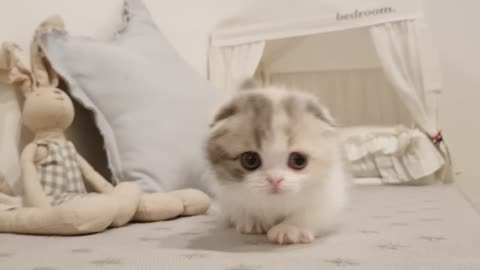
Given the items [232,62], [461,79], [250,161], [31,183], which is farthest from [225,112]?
[461,79]

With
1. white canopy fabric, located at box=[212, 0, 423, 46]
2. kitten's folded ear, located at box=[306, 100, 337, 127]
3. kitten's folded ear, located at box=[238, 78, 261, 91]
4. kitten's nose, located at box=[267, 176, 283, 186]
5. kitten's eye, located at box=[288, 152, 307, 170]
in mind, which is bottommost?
kitten's nose, located at box=[267, 176, 283, 186]

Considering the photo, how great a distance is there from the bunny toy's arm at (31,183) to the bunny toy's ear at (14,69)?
0.74 feet

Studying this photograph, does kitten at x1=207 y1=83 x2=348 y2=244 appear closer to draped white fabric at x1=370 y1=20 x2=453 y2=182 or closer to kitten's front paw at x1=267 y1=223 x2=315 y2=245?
kitten's front paw at x1=267 y1=223 x2=315 y2=245

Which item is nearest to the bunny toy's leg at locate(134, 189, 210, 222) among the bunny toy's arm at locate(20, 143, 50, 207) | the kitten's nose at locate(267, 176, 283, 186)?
the bunny toy's arm at locate(20, 143, 50, 207)

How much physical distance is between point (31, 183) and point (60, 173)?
11 centimetres

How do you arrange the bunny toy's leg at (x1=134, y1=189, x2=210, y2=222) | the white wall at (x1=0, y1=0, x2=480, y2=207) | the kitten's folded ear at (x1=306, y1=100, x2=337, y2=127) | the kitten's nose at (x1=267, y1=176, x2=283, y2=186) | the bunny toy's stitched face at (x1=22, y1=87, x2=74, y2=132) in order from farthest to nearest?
the white wall at (x1=0, y1=0, x2=480, y2=207) < the bunny toy's stitched face at (x1=22, y1=87, x2=74, y2=132) < the bunny toy's leg at (x1=134, y1=189, x2=210, y2=222) < the kitten's folded ear at (x1=306, y1=100, x2=337, y2=127) < the kitten's nose at (x1=267, y1=176, x2=283, y2=186)

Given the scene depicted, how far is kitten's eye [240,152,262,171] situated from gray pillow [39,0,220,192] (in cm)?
57

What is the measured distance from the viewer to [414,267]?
2.82 ft

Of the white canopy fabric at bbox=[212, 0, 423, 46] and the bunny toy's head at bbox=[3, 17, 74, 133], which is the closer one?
the bunny toy's head at bbox=[3, 17, 74, 133]

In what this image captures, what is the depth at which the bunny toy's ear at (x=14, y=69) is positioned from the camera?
1591 mm

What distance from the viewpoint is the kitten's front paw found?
112 cm

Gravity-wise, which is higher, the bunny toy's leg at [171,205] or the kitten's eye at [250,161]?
the kitten's eye at [250,161]

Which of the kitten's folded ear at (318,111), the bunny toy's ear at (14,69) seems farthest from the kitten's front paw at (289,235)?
the bunny toy's ear at (14,69)

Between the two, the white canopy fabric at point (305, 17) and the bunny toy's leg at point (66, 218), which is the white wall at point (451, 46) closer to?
the white canopy fabric at point (305, 17)
